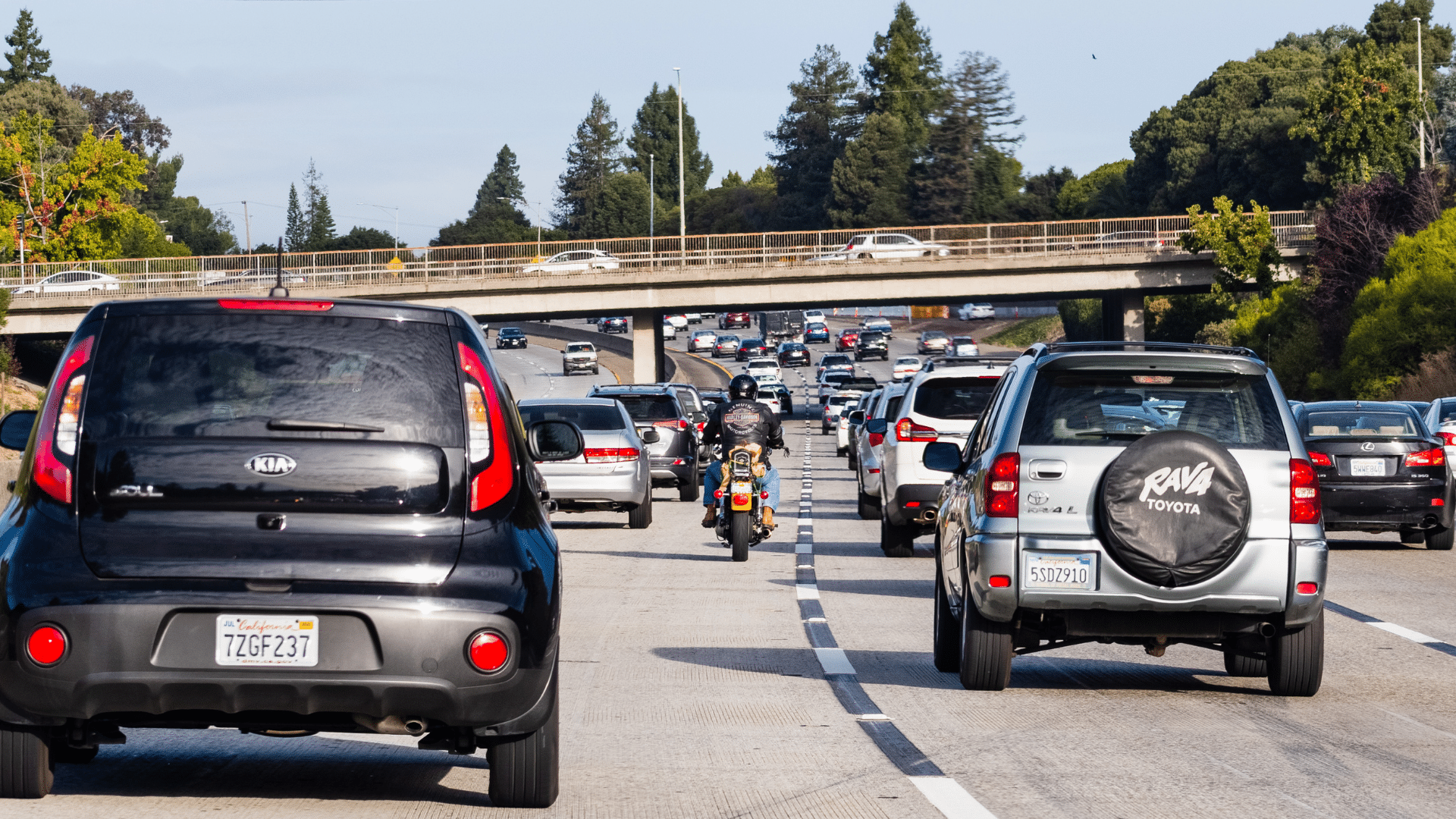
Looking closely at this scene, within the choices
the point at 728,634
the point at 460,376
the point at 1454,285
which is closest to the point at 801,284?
the point at 1454,285

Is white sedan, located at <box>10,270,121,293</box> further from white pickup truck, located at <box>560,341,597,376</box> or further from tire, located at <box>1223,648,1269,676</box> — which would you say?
tire, located at <box>1223,648,1269,676</box>

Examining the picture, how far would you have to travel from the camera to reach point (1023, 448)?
9.27 m

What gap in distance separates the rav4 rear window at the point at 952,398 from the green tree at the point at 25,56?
140 m

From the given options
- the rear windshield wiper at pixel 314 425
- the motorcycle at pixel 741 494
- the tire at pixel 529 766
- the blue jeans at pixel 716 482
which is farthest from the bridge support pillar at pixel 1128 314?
the rear windshield wiper at pixel 314 425

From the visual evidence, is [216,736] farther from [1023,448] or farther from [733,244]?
[733,244]

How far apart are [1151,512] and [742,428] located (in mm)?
9579

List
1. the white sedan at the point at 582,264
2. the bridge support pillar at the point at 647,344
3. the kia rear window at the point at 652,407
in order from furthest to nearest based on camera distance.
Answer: the bridge support pillar at the point at 647,344 → the white sedan at the point at 582,264 → the kia rear window at the point at 652,407

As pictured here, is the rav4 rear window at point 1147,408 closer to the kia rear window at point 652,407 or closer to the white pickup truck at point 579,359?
the kia rear window at point 652,407

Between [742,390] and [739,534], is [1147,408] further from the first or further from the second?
[742,390]

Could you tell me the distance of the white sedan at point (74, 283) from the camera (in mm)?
70750

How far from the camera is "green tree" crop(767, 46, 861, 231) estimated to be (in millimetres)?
153000

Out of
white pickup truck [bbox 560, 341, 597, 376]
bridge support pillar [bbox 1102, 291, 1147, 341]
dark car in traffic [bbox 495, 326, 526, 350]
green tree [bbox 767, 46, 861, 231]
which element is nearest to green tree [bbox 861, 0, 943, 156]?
green tree [bbox 767, 46, 861, 231]

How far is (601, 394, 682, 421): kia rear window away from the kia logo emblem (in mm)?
22010

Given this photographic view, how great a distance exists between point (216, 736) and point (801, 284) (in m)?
62.7
